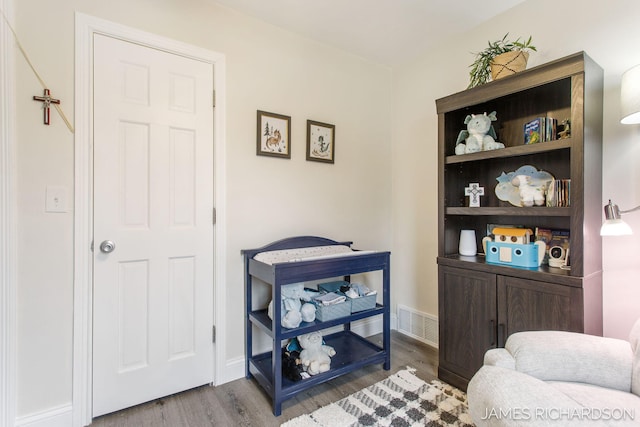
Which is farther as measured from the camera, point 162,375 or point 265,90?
point 265,90

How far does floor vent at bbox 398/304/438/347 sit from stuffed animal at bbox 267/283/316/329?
47.4 inches

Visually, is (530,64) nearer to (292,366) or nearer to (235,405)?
(292,366)

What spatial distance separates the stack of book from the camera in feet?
5.32

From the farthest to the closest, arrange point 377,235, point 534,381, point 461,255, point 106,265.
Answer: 1. point 377,235
2. point 461,255
3. point 106,265
4. point 534,381

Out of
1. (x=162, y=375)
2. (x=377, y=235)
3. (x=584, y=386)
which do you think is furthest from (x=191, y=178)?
(x=584, y=386)

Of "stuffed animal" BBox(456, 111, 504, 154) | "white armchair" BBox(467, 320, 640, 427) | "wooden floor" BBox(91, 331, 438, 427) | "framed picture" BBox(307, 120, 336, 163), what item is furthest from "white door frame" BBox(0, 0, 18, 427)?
"stuffed animal" BBox(456, 111, 504, 154)

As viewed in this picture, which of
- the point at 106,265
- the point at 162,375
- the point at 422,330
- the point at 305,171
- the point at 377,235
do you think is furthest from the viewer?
the point at 377,235

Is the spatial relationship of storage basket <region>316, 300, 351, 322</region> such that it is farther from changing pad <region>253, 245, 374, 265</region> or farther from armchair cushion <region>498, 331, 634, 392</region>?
armchair cushion <region>498, 331, 634, 392</region>

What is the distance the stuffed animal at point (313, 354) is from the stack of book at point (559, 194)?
1573 millimetres

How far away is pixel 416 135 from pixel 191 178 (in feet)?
6.21

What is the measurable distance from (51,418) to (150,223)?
42.2 inches

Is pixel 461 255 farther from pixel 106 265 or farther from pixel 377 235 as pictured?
pixel 106 265

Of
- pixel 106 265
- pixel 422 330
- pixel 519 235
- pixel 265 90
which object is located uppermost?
pixel 265 90

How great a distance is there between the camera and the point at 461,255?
2.10 m
